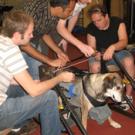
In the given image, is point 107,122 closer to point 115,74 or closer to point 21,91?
point 115,74

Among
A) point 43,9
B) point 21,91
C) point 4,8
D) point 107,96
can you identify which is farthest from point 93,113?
point 4,8

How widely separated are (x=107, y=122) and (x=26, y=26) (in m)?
1.77

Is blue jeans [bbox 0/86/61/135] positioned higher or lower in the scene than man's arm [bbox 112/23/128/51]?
lower

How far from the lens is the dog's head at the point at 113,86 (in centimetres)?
314

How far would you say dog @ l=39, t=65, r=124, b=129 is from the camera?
124 inches

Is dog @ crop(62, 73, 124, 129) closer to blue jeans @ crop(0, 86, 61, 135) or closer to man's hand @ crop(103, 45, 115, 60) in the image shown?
man's hand @ crop(103, 45, 115, 60)

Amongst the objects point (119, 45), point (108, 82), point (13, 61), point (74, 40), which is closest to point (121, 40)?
point (119, 45)

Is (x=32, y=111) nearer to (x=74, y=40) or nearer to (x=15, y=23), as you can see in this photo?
(x=15, y=23)

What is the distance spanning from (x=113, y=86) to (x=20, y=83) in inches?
43.7

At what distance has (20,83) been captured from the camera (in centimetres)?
238

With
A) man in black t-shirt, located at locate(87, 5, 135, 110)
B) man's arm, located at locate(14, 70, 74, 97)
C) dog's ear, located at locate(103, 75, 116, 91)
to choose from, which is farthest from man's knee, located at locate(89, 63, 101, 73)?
man's arm, located at locate(14, 70, 74, 97)

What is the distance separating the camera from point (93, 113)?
3.44 metres

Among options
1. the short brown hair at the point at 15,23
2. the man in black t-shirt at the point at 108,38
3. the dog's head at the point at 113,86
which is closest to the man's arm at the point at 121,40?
the man in black t-shirt at the point at 108,38

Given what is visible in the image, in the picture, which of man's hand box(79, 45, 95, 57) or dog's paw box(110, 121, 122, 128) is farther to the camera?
dog's paw box(110, 121, 122, 128)
